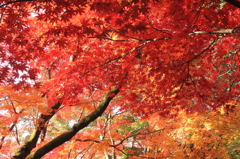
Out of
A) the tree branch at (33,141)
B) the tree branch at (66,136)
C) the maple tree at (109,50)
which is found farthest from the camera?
the tree branch at (33,141)

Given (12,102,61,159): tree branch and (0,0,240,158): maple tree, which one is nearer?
(0,0,240,158): maple tree

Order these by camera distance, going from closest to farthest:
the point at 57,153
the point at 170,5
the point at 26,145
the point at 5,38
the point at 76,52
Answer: the point at 5,38 < the point at 170,5 < the point at 76,52 < the point at 26,145 < the point at 57,153

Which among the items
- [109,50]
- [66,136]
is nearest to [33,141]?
[66,136]

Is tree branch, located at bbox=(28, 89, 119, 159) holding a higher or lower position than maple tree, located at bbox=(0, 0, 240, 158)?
lower

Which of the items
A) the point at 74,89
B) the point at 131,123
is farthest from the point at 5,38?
the point at 131,123

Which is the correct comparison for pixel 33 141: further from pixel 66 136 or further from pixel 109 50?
pixel 109 50

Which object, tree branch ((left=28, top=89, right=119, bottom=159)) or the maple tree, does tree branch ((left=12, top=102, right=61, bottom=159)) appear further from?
tree branch ((left=28, top=89, right=119, bottom=159))

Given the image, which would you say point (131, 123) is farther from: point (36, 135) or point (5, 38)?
→ point (5, 38)

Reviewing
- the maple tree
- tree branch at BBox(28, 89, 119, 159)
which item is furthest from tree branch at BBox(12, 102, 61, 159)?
tree branch at BBox(28, 89, 119, 159)

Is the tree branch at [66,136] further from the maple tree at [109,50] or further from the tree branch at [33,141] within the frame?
the tree branch at [33,141]

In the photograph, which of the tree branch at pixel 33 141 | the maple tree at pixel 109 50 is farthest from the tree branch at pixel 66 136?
the tree branch at pixel 33 141

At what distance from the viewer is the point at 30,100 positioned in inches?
228

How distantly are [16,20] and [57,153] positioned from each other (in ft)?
20.1

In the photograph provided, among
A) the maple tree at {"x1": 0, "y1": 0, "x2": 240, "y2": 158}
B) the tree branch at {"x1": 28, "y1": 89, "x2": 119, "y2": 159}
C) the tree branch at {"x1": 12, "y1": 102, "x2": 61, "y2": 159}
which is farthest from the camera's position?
the tree branch at {"x1": 12, "y1": 102, "x2": 61, "y2": 159}
